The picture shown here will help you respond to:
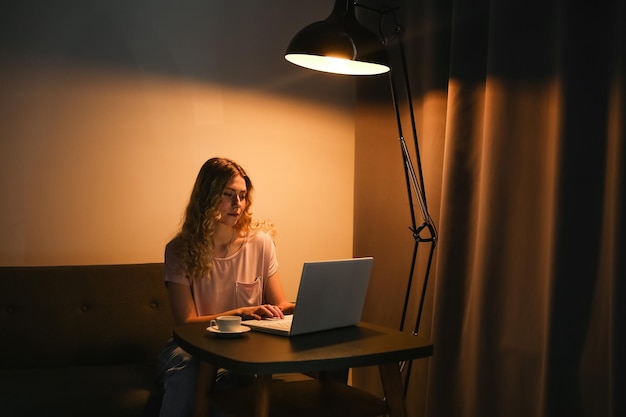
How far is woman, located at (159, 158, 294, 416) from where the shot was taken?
256 cm

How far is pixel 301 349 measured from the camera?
79.0 inches

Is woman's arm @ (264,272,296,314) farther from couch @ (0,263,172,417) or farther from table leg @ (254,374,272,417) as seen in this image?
table leg @ (254,374,272,417)

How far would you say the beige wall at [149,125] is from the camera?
2.99 metres

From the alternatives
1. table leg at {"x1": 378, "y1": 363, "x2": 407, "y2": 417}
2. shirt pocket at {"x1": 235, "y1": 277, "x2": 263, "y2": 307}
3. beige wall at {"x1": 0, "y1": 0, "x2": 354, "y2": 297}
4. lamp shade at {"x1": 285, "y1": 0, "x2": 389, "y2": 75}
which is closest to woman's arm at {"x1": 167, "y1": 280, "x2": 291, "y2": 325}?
shirt pocket at {"x1": 235, "y1": 277, "x2": 263, "y2": 307}

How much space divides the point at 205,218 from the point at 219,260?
157 millimetres

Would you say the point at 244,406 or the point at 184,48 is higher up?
the point at 184,48

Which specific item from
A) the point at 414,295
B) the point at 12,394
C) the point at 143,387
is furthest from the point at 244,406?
the point at 414,295

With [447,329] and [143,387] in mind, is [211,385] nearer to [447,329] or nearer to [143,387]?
[143,387]

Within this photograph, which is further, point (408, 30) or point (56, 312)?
point (408, 30)

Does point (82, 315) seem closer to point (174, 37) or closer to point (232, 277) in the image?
point (232, 277)

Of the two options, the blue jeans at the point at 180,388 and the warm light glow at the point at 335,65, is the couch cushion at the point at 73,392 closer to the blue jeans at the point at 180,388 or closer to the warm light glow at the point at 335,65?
the blue jeans at the point at 180,388

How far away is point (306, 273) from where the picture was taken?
2.02 m

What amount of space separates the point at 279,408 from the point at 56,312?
100 centimetres

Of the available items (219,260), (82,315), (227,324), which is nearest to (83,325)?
(82,315)
